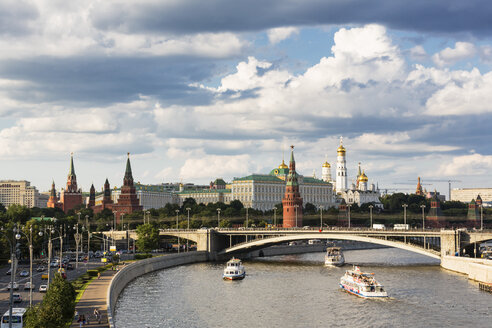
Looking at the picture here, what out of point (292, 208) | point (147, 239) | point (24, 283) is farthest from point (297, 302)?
point (292, 208)

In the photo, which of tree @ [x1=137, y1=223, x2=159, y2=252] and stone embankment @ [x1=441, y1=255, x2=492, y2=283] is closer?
stone embankment @ [x1=441, y1=255, x2=492, y2=283]

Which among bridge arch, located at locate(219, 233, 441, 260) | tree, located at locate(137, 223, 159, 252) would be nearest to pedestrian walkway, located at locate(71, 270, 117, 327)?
tree, located at locate(137, 223, 159, 252)

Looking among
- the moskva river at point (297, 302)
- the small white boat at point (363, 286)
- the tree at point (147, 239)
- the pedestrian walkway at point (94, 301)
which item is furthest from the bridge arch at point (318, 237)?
the pedestrian walkway at point (94, 301)

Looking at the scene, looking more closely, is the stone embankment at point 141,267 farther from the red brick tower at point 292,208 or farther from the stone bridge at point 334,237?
the red brick tower at point 292,208

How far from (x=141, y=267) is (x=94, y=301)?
1465 inches

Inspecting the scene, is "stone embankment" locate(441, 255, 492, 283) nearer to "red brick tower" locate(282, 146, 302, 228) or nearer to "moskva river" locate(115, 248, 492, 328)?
"moskva river" locate(115, 248, 492, 328)

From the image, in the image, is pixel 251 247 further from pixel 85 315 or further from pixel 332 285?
pixel 85 315

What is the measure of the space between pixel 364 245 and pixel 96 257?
74755mm

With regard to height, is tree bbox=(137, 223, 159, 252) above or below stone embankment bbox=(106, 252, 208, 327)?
above

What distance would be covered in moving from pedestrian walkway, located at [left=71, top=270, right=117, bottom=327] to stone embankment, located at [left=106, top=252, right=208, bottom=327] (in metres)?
0.50

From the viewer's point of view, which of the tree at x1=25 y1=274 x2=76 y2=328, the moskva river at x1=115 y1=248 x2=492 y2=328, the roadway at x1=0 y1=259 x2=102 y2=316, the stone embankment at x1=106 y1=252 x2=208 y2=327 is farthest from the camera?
the stone embankment at x1=106 y1=252 x2=208 y2=327

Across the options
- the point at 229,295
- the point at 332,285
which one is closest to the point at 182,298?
the point at 229,295

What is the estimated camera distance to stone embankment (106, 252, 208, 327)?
6874 cm

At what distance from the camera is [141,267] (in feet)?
322
